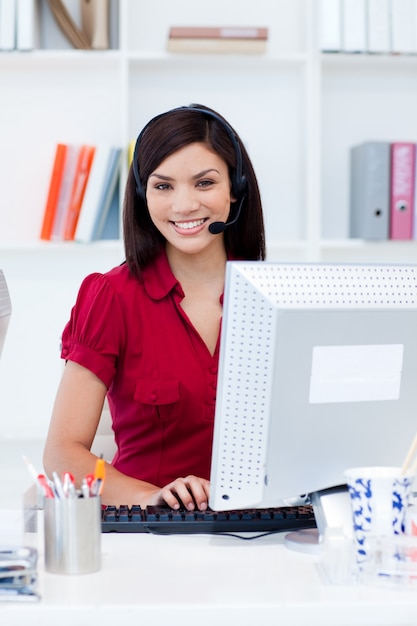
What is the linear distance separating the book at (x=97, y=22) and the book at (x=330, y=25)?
632mm

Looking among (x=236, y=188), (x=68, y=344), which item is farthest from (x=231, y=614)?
(x=236, y=188)

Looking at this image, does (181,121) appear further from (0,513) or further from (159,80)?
(159,80)

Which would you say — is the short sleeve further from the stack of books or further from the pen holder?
the stack of books

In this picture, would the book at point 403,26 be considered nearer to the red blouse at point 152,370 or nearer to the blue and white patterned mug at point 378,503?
the red blouse at point 152,370

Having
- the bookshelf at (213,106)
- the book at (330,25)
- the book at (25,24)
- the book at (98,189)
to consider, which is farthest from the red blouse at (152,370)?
the book at (330,25)

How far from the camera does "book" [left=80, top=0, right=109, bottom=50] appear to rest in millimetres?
2756

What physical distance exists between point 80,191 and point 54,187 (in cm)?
8

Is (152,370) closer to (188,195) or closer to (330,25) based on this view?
(188,195)

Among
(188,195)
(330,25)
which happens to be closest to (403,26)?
(330,25)

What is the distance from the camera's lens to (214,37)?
273cm

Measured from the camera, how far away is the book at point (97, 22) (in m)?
2.76

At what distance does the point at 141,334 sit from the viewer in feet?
6.16

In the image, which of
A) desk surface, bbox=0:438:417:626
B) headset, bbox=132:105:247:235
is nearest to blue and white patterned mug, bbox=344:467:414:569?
desk surface, bbox=0:438:417:626

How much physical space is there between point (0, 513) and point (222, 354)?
0.34m
